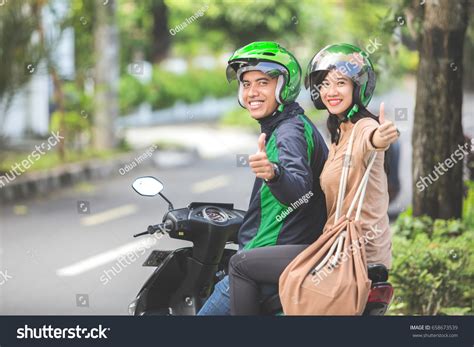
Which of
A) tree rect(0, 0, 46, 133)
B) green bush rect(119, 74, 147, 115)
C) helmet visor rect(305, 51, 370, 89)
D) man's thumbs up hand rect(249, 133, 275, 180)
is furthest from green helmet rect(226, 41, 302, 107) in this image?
green bush rect(119, 74, 147, 115)

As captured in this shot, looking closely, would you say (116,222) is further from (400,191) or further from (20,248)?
(400,191)

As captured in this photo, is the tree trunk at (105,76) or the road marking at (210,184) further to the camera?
the tree trunk at (105,76)

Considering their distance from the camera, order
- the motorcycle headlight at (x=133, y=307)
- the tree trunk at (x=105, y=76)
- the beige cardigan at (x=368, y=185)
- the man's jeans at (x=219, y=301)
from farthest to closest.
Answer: the tree trunk at (x=105, y=76), the motorcycle headlight at (x=133, y=307), the man's jeans at (x=219, y=301), the beige cardigan at (x=368, y=185)

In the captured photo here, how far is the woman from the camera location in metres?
3.30

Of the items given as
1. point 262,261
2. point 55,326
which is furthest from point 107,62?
point 262,261

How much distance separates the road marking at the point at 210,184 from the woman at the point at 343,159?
2316 mm

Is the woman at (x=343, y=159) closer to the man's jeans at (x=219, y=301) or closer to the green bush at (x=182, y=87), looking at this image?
the man's jeans at (x=219, y=301)

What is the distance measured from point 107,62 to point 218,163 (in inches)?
66.3

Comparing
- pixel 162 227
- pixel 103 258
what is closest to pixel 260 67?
pixel 162 227

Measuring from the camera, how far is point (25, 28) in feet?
26.7

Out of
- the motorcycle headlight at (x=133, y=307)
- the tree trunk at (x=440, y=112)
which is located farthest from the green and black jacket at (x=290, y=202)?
the tree trunk at (x=440, y=112)

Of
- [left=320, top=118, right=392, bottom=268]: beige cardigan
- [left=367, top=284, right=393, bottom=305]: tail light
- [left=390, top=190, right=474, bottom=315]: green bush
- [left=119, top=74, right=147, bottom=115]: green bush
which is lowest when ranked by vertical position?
[left=390, top=190, right=474, bottom=315]: green bush

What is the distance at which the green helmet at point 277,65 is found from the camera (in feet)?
11.1

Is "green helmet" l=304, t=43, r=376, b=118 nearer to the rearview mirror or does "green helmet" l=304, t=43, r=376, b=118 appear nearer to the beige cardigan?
the beige cardigan
